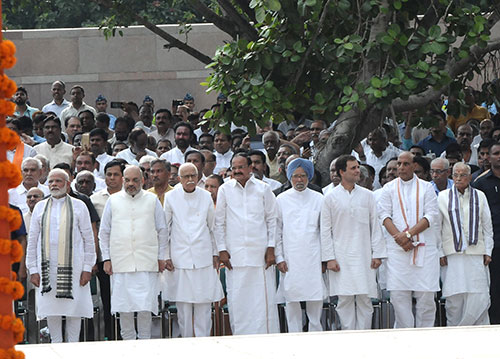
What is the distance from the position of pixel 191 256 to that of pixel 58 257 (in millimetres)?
1355

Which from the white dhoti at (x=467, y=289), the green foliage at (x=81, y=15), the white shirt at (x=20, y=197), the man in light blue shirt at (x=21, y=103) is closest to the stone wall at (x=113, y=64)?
the man in light blue shirt at (x=21, y=103)

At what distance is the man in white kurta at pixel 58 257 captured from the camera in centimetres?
1088

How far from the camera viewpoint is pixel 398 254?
1162 cm

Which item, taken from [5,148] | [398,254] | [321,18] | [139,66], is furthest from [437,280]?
[139,66]

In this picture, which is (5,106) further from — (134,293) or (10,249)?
(134,293)

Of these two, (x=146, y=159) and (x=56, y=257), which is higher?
(x=146, y=159)

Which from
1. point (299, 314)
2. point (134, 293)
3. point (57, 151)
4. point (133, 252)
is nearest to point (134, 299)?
point (134, 293)

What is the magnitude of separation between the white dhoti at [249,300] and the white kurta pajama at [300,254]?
21 centimetres

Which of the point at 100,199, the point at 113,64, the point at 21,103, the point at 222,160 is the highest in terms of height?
the point at 113,64

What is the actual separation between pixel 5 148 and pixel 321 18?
263 inches

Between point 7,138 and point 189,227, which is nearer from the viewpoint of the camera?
point 7,138

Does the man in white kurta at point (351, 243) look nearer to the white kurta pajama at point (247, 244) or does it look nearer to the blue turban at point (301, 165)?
the blue turban at point (301, 165)

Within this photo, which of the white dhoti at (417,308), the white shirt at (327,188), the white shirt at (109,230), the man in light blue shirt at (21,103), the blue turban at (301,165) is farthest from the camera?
the man in light blue shirt at (21,103)

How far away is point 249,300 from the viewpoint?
1136 centimetres
